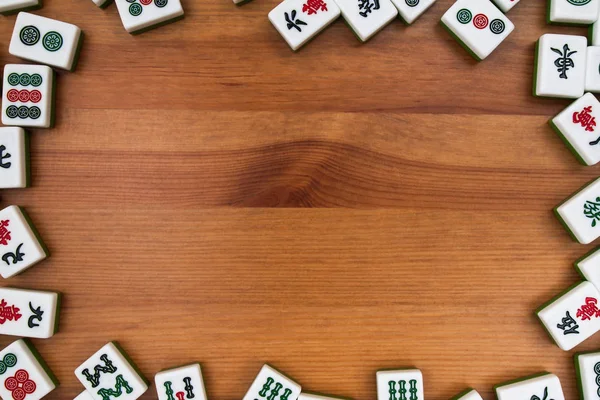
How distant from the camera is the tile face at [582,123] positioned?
866 millimetres

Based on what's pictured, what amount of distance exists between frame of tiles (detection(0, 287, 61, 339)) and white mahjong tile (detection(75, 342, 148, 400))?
0.34 ft

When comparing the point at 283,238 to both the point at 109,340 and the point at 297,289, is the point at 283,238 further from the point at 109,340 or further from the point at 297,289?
the point at 109,340

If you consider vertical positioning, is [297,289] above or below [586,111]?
below

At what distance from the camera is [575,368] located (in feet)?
2.89

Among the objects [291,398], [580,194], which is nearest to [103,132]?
[291,398]

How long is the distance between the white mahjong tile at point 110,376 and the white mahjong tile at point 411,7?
867mm

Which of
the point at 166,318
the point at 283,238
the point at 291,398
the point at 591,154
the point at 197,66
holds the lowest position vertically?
the point at 291,398

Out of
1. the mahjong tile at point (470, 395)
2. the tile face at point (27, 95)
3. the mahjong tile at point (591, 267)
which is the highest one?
the tile face at point (27, 95)

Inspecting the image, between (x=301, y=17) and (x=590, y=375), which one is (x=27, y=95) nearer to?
(x=301, y=17)

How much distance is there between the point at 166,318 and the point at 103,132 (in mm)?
393

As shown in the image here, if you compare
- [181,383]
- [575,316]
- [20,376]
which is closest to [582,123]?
[575,316]

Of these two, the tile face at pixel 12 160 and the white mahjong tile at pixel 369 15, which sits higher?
the white mahjong tile at pixel 369 15

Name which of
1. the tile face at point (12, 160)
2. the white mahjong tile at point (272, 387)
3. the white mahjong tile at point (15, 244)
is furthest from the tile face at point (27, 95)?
the white mahjong tile at point (272, 387)

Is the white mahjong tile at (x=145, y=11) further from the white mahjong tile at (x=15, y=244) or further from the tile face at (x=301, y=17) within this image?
the white mahjong tile at (x=15, y=244)
